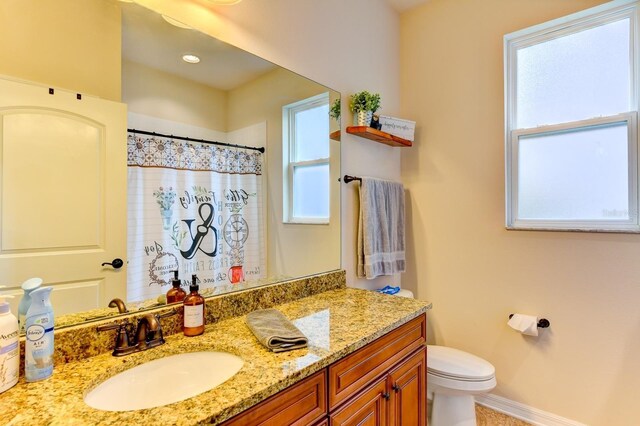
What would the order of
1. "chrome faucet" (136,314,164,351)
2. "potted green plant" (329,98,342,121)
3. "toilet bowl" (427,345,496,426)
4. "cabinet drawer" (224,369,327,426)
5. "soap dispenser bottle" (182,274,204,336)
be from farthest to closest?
1. "potted green plant" (329,98,342,121)
2. "toilet bowl" (427,345,496,426)
3. "soap dispenser bottle" (182,274,204,336)
4. "chrome faucet" (136,314,164,351)
5. "cabinet drawer" (224,369,327,426)

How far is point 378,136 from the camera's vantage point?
80.7 inches

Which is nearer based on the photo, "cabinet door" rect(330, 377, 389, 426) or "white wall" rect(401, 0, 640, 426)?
"cabinet door" rect(330, 377, 389, 426)

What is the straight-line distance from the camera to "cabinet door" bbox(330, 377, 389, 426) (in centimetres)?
104

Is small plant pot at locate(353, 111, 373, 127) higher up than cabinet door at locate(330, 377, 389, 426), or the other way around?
small plant pot at locate(353, 111, 373, 127)

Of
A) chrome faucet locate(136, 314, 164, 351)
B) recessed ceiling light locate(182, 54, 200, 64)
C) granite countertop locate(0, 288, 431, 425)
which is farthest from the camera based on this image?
recessed ceiling light locate(182, 54, 200, 64)

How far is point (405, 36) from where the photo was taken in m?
2.47

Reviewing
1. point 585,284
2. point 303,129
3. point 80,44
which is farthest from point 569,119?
point 80,44

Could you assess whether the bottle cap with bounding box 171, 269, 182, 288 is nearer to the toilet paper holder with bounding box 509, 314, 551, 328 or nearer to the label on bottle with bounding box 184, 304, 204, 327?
the label on bottle with bounding box 184, 304, 204, 327

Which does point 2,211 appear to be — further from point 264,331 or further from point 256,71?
point 256,71

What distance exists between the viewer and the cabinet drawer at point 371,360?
1.01 m

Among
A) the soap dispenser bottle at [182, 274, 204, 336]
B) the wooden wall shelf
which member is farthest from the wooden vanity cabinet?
the wooden wall shelf

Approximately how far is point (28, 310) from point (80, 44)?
2.58ft

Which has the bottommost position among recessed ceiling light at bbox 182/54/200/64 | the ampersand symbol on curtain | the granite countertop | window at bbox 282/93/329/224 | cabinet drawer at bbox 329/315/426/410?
cabinet drawer at bbox 329/315/426/410

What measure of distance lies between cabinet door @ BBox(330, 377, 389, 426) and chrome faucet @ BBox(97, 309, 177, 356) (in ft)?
2.02
